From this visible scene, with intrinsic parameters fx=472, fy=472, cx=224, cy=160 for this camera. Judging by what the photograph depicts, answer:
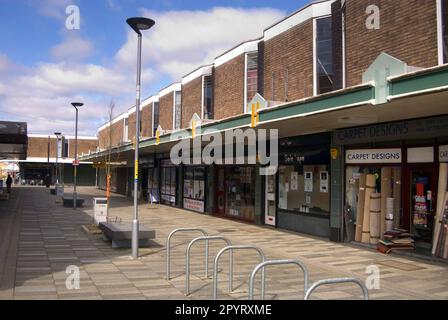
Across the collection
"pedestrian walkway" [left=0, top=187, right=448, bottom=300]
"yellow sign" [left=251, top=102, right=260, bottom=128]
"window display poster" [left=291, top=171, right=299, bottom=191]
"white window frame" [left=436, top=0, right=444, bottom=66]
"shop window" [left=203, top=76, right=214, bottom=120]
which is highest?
"shop window" [left=203, top=76, right=214, bottom=120]

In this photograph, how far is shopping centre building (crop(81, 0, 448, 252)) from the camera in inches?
367

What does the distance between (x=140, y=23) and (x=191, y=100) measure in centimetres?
1429

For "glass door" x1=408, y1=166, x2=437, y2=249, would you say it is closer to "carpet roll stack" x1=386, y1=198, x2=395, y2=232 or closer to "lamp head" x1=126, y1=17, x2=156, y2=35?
"carpet roll stack" x1=386, y1=198, x2=395, y2=232

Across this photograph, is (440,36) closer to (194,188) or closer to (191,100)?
(191,100)

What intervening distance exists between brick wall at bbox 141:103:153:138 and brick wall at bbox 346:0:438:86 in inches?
858

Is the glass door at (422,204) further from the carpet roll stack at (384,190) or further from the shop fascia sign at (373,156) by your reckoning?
the carpet roll stack at (384,190)

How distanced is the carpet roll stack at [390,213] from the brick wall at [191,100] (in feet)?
41.9

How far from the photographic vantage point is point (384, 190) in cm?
1158

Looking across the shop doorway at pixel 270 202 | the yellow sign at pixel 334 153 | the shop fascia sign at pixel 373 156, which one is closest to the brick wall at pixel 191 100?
the shop doorway at pixel 270 202

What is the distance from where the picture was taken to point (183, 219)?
19266 mm

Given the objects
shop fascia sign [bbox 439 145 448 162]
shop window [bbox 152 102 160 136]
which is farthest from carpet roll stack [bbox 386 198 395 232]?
shop window [bbox 152 102 160 136]

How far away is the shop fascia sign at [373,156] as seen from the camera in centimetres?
1120

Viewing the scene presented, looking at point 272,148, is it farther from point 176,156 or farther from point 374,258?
point 176,156
